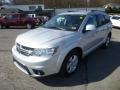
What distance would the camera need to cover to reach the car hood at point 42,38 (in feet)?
18.4

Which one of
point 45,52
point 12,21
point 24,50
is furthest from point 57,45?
point 12,21

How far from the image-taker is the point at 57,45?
5547 millimetres

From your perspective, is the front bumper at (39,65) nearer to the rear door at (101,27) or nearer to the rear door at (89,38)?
the rear door at (89,38)

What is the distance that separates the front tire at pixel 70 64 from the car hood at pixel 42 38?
0.55 metres

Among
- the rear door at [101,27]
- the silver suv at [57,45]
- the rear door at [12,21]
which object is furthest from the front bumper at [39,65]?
the rear door at [12,21]

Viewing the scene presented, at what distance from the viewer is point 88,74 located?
21.5 feet

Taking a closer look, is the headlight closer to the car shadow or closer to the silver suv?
the silver suv

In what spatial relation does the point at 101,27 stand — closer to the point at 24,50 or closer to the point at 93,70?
the point at 93,70

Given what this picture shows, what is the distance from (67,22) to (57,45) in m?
1.70

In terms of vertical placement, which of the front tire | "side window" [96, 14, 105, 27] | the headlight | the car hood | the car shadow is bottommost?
the car shadow

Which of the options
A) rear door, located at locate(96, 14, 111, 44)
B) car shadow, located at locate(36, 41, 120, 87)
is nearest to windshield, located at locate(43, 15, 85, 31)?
rear door, located at locate(96, 14, 111, 44)

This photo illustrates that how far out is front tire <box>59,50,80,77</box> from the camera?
5.87 meters

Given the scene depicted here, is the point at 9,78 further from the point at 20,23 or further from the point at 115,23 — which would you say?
the point at 115,23

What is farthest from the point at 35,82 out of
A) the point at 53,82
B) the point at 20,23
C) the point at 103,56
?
the point at 20,23
